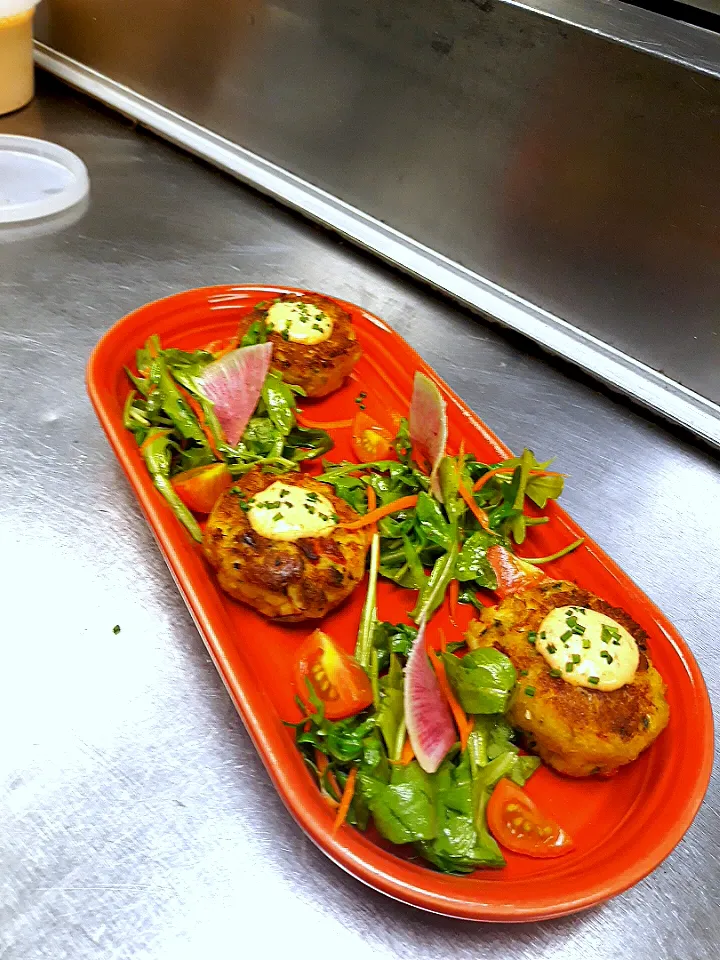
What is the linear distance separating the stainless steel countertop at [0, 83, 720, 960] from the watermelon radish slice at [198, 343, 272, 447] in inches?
9.7

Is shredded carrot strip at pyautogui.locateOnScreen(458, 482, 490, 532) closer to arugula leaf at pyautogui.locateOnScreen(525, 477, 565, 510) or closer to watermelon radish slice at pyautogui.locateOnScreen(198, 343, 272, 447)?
arugula leaf at pyautogui.locateOnScreen(525, 477, 565, 510)

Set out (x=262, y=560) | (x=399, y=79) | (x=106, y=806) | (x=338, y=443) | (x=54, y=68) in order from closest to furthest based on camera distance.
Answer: (x=106, y=806) < (x=262, y=560) < (x=338, y=443) < (x=399, y=79) < (x=54, y=68)

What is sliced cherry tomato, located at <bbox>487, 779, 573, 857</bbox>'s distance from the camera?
112 cm

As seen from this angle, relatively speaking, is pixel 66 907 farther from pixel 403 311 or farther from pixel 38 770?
pixel 403 311

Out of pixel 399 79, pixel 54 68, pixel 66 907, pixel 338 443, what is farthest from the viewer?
pixel 54 68

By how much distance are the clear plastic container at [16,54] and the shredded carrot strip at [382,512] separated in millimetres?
1912

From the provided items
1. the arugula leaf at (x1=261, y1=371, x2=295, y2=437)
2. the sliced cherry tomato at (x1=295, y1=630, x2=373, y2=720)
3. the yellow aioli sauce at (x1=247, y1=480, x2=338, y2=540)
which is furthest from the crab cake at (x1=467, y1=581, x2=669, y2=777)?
the arugula leaf at (x1=261, y1=371, x2=295, y2=437)

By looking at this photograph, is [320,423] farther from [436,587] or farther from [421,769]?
[421,769]

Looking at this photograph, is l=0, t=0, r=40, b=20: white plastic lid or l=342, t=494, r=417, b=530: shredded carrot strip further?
l=0, t=0, r=40, b=20: white plastic lid

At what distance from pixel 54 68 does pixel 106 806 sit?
2560mm

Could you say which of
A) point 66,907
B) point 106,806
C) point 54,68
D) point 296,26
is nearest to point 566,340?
point 296,26

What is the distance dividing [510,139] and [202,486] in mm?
1088

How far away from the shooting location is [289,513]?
4.49 ft

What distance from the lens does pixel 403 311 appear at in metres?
2.19
